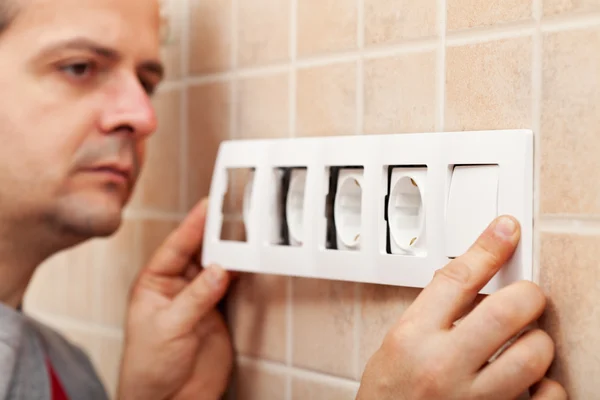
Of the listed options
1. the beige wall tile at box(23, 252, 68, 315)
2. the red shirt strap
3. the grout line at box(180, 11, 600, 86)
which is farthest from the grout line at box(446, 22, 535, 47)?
the beige wall tile at box(23, 252, 68, 315)

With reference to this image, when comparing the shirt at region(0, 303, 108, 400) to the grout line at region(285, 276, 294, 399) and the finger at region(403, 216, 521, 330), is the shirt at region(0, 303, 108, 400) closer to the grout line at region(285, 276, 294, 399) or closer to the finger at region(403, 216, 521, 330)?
the grout line at region(285, 276, 294, 399)

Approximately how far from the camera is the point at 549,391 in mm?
491

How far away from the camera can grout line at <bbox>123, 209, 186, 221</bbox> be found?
867 millimetres

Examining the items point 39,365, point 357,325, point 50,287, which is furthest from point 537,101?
point 50,287

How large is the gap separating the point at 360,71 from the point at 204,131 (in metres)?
0.26

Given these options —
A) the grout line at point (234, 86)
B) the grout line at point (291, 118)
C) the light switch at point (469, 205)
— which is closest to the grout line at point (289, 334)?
the grout line at point (291, 118)

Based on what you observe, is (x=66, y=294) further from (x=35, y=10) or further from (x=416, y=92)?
(x=416, y=92)

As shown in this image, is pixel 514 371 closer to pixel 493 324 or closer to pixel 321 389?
pixel 493 324

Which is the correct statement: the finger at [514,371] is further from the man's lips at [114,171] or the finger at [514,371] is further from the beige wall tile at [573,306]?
the man's lips at [114,171]

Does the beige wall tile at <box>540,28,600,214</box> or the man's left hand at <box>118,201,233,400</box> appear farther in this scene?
the man's left hand at <box>118,201,233,400</box>

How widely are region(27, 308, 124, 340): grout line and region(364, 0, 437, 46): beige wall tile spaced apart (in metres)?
0.59

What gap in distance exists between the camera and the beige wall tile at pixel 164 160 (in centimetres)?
87

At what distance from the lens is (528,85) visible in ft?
1.68

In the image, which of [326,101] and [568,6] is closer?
[568,6]
